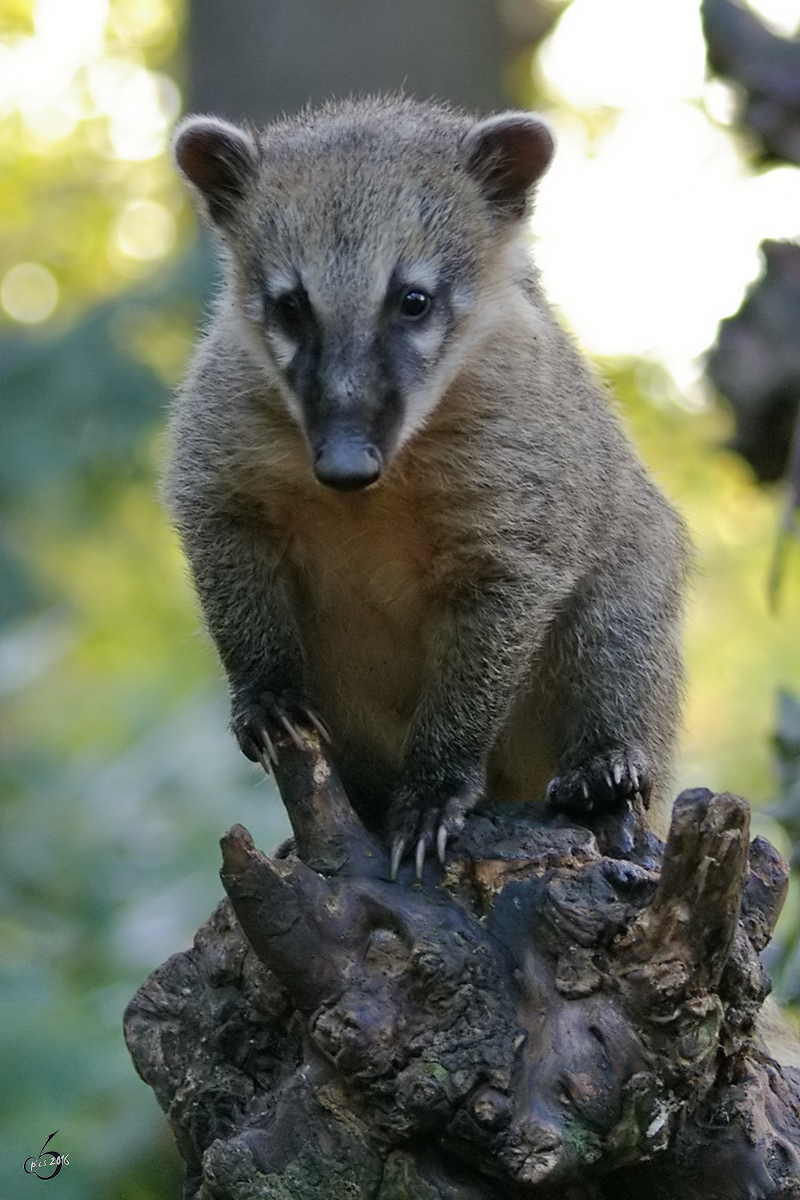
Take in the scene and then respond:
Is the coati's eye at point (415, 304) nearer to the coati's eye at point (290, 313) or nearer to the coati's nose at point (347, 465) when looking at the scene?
the coati's eye at point (290, 313)

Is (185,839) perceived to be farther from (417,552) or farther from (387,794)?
(417,552)

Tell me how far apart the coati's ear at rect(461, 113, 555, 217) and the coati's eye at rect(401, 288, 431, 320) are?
738mm

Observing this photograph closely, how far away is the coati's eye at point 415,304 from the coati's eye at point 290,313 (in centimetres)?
32

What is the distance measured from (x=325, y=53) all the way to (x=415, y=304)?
6745 millimetres

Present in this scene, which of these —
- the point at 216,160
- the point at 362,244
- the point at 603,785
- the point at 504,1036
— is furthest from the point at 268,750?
the point at 216,160

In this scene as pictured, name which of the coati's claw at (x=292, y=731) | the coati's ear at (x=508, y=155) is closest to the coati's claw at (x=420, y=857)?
the coati's claw at (x=292, y=731)

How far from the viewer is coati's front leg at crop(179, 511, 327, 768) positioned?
16.6 feet

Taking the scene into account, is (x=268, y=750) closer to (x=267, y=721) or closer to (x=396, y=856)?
(x=267, y=721)

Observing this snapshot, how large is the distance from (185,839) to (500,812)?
133 inches

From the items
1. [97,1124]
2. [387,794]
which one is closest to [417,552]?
[387,794]

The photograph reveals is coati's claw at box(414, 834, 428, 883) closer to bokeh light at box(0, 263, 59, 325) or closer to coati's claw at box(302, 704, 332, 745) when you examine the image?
coati's claw at box(302, 704, 332, 745)

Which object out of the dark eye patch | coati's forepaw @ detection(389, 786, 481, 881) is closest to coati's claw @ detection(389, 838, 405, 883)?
coati's forepaw @ detection(389, 786, 481, 881)

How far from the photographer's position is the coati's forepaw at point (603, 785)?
469 centimetres

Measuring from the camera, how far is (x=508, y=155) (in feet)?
17.1
